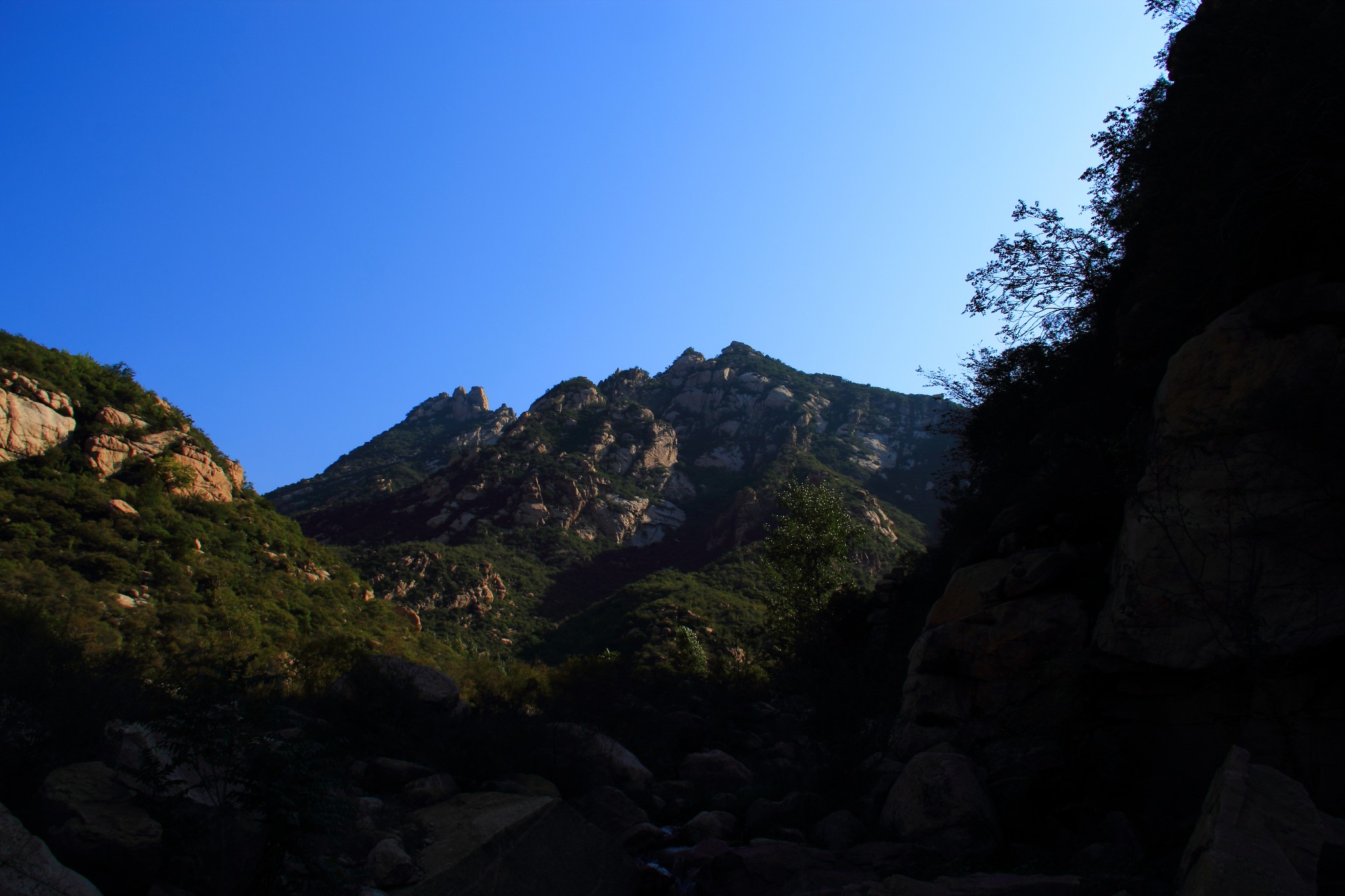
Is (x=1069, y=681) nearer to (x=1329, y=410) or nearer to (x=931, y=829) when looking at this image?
(x=931, y=829)

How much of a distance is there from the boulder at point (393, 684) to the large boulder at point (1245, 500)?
47.3 ft

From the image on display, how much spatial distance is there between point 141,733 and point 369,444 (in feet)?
→ 380

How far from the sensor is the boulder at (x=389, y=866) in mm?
7918

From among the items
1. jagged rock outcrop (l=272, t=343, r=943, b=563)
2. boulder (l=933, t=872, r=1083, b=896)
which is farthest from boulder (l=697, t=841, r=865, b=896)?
jagged rock outcrop (l=272, t=343, r=943, b=563)

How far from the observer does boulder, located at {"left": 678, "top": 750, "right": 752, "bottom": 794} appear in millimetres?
17714

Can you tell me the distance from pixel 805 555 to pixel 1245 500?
20.7 meters

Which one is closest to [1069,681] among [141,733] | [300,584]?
[141,733]

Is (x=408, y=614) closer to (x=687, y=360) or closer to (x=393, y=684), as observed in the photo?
(x=393, y=684)

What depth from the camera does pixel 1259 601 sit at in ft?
26.2

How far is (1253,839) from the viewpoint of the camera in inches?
193

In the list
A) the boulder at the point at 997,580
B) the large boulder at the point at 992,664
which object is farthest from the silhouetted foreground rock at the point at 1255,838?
the boulder at the point at 997,580

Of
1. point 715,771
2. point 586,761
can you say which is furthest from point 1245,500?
point 715,771

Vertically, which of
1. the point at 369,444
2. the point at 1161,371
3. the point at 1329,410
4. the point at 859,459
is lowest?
the point at 1329,410

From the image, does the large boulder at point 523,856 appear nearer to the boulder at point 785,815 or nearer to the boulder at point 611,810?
the boulder at point 611,810
